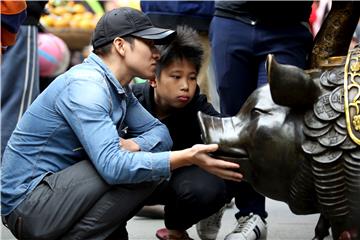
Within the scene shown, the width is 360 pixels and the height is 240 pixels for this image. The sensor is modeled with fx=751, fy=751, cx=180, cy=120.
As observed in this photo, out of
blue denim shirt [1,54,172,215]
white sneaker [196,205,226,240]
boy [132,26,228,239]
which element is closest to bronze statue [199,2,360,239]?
blue denim shirt [1,54,172,215]

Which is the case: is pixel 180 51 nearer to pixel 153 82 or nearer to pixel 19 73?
pixel 153 82

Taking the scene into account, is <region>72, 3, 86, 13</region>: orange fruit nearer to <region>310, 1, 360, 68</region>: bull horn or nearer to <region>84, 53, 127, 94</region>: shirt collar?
<region>84, 53, 127, 94</region>: shirt collar

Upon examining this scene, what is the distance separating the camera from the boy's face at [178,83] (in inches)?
130

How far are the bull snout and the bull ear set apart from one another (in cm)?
19

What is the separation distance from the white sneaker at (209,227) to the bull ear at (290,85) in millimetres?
1325

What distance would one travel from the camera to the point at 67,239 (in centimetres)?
287

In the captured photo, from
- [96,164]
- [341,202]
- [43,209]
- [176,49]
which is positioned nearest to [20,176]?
[43,209]

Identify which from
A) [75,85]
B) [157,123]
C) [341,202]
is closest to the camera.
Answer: [341,202]

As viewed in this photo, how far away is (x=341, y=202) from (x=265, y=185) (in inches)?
11.2

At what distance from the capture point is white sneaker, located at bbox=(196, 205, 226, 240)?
3676 millimetres

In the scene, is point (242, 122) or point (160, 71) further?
point (160, 71)

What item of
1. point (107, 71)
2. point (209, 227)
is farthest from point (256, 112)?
point (209, 227)

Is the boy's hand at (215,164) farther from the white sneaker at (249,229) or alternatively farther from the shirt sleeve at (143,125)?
the white sneaker at (249,229)

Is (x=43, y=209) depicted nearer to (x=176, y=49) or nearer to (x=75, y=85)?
(x=75, y=85)
